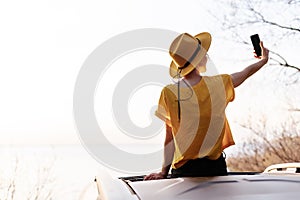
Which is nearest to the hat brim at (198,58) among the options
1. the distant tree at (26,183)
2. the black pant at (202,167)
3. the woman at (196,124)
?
the woman at (196,124)

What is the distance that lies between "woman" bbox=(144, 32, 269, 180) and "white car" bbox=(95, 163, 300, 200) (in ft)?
0.93

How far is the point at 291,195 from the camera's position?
0.93 meters

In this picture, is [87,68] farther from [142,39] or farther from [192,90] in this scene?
[192,90]

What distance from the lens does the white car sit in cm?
91

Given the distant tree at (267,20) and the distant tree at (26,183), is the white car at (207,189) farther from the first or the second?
the distant tree at (267,20)

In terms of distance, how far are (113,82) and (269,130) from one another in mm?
2170

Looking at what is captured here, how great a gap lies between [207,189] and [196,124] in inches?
16.6

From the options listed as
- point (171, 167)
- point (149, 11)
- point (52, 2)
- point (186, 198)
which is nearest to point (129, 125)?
point (171, 167)

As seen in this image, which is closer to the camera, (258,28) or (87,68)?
(87,68)

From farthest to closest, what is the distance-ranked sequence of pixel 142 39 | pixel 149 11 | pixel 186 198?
1. pixel 149 11
2. pixel 142 39
3. pixel 186 198

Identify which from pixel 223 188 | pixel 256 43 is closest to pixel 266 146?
pixel 256 43

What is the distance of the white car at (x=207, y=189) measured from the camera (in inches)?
35.8

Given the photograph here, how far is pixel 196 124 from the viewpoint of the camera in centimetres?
138

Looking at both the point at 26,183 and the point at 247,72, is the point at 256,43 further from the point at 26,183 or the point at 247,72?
the point at 26,183
